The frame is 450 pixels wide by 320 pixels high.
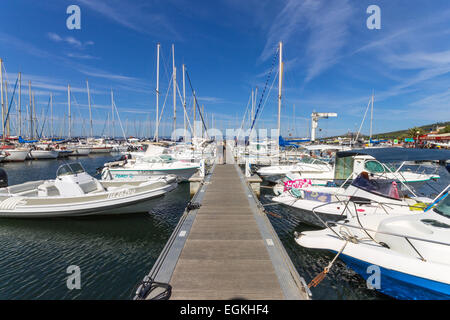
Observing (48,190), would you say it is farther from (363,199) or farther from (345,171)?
(345,171)

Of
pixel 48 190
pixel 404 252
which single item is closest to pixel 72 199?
pixel 48 190

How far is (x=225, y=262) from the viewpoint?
4590 millimetres

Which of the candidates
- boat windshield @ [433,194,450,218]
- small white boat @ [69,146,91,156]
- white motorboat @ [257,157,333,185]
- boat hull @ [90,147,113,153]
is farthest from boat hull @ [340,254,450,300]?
boat hull @ [90,147,113,153]

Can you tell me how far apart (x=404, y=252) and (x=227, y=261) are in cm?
408

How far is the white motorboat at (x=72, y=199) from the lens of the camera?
949 centimetres

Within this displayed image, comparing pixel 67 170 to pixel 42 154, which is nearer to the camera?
pixel 67 170

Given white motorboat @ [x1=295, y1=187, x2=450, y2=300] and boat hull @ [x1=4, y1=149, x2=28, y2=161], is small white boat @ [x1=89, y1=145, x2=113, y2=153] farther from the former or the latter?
white motorboat @ [x1=295, y1=187, x2=450, y2=300]

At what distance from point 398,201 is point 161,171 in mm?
15443

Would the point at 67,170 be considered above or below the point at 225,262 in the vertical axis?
above

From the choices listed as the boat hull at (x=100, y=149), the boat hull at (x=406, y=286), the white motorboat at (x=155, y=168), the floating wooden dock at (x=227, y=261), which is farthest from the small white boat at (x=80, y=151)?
the boat hull at (x=406, y=286)

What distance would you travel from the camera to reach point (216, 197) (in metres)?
9.96

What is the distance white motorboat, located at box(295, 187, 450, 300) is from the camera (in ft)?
14.1
